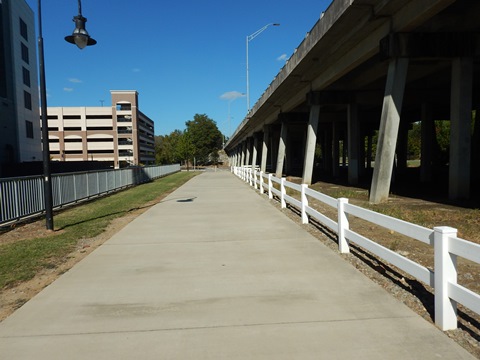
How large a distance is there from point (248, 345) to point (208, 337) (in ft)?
1.36

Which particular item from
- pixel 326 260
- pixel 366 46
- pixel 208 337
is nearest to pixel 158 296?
pixel 208 337

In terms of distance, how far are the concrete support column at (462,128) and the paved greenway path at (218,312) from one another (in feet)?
30.5

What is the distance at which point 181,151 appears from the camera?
67188 mm

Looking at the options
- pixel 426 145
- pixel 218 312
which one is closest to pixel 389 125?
pixel 218 312

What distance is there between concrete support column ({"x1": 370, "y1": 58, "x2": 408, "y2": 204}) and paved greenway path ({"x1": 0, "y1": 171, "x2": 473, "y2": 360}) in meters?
7.45

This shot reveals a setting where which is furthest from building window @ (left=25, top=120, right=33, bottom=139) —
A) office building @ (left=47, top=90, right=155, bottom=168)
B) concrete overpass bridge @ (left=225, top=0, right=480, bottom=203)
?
office building @ (left=47, top=90, right=155, bottom=168)

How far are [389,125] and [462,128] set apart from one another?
110 inches

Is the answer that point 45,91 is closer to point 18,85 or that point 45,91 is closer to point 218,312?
point 218,312

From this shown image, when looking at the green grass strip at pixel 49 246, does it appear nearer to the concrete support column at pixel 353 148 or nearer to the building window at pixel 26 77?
the concrete support column at pixel 353 148

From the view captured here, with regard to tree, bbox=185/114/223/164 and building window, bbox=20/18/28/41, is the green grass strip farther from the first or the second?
tree, bbox=185/114/223/164

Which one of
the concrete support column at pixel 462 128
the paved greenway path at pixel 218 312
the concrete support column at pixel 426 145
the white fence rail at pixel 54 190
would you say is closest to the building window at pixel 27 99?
the white fence rail at pixel 54 190

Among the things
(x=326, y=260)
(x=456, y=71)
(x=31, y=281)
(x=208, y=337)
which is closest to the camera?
(x=208, y=337)

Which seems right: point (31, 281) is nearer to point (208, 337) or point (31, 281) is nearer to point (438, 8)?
point (208, 337)

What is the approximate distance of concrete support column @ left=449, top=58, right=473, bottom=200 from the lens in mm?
13570
